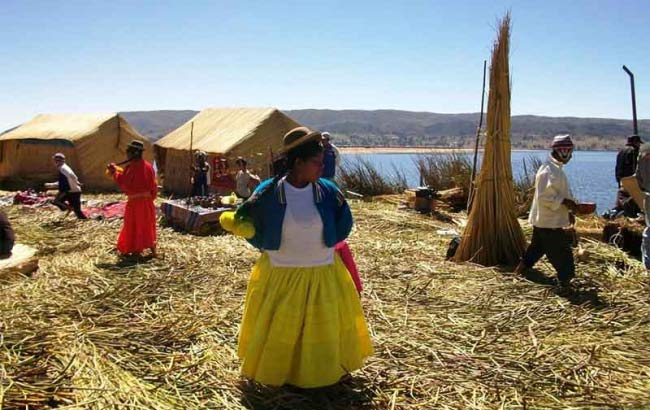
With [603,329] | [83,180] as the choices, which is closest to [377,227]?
[603,329]

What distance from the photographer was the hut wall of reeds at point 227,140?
40.9 ft

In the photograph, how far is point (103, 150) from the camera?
593 inches

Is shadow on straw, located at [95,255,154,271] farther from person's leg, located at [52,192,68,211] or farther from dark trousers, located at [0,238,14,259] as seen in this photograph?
person's leg, located at [52,192,68,211]

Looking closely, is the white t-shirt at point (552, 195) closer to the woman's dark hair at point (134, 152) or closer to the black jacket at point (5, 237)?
the woman's dark hair at point (134, 152)

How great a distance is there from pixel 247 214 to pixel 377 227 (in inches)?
218

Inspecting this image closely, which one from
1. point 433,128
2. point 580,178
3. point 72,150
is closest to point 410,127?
point 433,128

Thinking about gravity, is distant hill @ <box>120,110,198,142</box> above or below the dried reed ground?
above

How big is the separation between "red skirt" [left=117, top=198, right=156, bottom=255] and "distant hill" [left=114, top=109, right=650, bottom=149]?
279 ft

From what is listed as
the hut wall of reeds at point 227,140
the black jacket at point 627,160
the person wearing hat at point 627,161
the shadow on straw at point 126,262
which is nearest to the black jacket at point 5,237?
the shadow on straw at point 126,262

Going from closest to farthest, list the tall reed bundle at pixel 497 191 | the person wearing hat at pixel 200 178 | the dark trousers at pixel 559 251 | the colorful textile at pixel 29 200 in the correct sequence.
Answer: the dark trousers at pixel 559 251 < the tall reed bundle at pixel 497 191 < the person wearing hat at pixel 200 178 < the colorful textile at pixel 29 200

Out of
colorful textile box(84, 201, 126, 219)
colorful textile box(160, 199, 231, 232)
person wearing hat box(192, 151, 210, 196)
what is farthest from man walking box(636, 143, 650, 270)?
colorful textile box(84, 201, 126, 219)

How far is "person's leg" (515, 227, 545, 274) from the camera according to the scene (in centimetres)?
496

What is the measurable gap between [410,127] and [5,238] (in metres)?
115

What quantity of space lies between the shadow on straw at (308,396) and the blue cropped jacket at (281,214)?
78 centimetres
